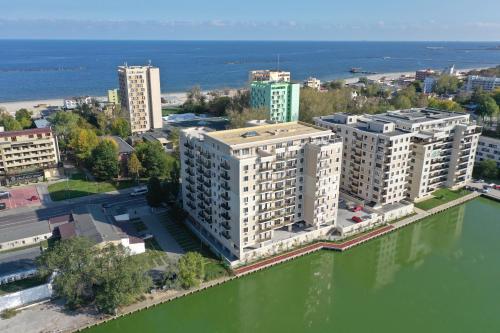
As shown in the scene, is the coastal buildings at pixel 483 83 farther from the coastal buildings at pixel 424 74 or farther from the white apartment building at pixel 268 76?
the white apartment building at pixel 268 76

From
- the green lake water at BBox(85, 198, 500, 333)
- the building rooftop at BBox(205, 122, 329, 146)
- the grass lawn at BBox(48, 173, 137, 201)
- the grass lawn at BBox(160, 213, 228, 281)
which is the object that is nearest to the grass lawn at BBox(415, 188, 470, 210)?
the green lake water at BBox(85, 198, 500, 333)

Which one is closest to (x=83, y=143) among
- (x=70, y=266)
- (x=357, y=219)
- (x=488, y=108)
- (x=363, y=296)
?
(x=70, y=266)

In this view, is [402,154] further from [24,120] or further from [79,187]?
[24,120]

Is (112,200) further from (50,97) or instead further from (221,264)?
(50,97)

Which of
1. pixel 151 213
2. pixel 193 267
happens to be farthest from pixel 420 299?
pixel 151 213

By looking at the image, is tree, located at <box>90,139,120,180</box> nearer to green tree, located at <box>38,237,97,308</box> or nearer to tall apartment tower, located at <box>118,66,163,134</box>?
tall apartment tower, located at <box>118,66,163,134</box>

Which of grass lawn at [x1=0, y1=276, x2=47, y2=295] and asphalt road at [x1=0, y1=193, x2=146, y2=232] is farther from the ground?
asphalt road at [x1=0, y1=193, x2=146, y2=232]
